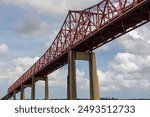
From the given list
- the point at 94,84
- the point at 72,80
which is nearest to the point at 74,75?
the point at 72,80

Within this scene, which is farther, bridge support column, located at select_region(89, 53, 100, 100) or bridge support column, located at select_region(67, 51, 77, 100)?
bridge support column, located at select_region(67, 51, 77, 100)

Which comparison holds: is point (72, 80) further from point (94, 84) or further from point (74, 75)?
point (94, 84)

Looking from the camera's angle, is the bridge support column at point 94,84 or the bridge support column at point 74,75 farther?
the bridge support column at point 74,75

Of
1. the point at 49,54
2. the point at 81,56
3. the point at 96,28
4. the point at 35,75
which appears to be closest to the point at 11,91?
the point at 35,75

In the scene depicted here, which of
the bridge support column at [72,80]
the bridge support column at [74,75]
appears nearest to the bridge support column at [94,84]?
the bridge support column at [74,75]

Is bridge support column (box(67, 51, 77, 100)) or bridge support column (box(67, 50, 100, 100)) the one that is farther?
bridge support column (box(67, 51, 77, 100))

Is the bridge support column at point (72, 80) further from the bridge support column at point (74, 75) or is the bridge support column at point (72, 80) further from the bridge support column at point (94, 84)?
the bridge support column at point (94, 84)

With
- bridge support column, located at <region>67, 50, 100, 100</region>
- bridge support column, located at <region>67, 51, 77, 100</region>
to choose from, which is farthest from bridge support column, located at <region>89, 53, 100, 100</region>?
bridge support column, located at <region>67, 51, 77, 100</region>

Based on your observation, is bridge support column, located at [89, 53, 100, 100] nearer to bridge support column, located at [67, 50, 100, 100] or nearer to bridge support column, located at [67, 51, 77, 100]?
bridge support column, located at [67, 50, 100, 100]
